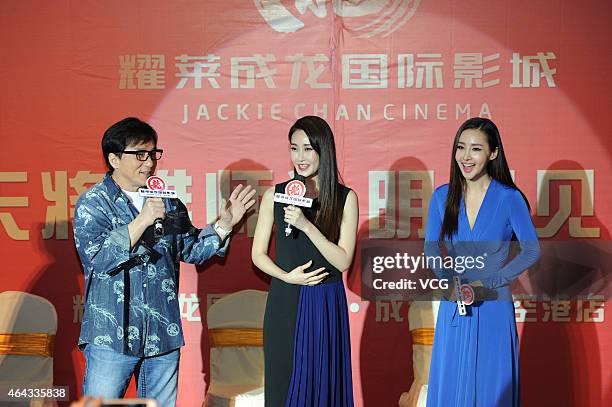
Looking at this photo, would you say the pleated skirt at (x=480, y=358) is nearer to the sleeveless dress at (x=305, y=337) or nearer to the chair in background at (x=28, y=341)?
the sleeveless dress at (x=305, y=337)

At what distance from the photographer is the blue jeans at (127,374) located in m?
3.43

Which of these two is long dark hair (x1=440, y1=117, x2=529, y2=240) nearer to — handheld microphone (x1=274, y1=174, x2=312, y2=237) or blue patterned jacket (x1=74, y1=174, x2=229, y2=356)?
handheld microphone (x1=274, y1=174, x2=312, y2=237)

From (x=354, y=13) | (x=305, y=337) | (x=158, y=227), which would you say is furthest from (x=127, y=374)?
(x=354, y=13)

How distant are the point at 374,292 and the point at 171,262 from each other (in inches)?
52.9

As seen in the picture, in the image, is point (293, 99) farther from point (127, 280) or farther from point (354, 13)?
point (127, 280)

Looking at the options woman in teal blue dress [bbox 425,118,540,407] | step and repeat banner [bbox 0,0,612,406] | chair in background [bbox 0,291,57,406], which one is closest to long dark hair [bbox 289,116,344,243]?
woman in teal blue dress [bbox 425,118,540,407]

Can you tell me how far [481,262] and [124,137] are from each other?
67.6 inches

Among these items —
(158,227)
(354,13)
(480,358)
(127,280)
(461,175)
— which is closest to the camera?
(158,227)

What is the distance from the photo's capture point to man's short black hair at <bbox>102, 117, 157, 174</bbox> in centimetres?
357

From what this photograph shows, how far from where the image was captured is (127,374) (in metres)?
3.49

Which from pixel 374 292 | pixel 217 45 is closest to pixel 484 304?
pixel 374 292

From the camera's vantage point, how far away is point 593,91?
175 inches

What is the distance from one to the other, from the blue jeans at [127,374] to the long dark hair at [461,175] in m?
1.35

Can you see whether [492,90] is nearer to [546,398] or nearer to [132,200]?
[546,398]
